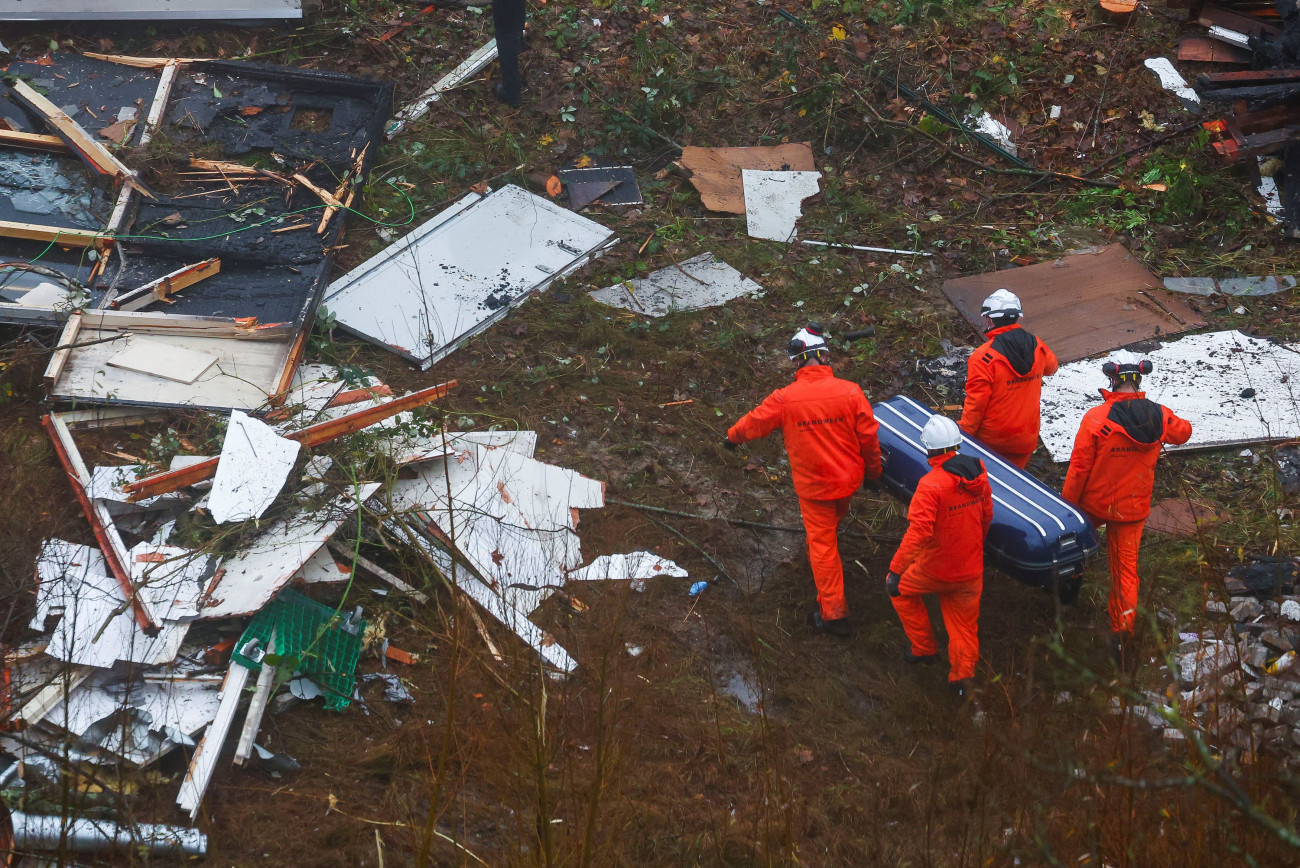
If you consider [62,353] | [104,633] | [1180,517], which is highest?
[62,353]

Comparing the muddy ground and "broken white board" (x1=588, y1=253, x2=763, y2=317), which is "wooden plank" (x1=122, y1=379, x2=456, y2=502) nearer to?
the muddy ground

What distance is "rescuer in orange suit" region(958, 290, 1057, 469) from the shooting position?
493cm

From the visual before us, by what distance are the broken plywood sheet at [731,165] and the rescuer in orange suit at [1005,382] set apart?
11.4 ft

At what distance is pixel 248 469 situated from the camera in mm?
4840

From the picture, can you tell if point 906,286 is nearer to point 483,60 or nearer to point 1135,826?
point 483,60

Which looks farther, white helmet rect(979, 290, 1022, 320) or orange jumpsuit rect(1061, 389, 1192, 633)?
white helmet rect(979, 290, 1022, 320)

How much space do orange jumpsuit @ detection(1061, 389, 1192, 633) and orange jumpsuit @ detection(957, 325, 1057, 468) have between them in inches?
14.6

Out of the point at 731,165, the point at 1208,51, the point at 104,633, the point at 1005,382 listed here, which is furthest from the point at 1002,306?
the point at 1208,51

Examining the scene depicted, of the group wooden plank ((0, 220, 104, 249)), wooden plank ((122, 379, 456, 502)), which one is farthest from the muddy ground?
wooden plank ((0, 220, 104, 249))

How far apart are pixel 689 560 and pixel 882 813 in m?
1.96

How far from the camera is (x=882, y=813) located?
12.2 ft

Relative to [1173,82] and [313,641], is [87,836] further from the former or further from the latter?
[1173,82]

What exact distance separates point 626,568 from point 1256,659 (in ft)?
10.0

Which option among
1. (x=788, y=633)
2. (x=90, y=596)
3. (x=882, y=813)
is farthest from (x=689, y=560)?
(x=90, y=596)
